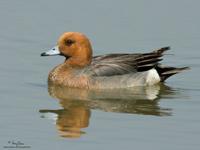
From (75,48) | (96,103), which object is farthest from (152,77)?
(96,103)

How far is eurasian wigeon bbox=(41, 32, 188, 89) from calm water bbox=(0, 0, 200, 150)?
26 cm

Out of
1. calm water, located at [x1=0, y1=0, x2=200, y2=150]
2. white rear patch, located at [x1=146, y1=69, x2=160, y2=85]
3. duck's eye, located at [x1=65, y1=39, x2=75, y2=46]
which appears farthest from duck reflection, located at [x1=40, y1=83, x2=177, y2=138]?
duck's eye, located at [x1=65, y1=39, x2=75, y2=46]

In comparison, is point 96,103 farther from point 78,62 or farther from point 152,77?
point 152,77

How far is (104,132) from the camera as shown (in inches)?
504

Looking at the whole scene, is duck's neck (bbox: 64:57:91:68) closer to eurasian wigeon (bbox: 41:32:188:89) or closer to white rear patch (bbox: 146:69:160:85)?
eurasian wigeon (bbox: 41:32:188:89)

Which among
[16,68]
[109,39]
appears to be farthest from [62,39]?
[109,39]

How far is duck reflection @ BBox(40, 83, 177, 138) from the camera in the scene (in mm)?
13594

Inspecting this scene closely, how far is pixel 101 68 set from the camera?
54.9ft

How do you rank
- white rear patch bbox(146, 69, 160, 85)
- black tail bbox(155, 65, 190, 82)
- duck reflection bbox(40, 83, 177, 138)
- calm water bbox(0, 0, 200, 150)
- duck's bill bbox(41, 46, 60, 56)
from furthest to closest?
white rear patch bbox(146, 69, 160, 85)
black tail bbox(155, 65, 190, 82)
duck's bill bbox(41, 46, 60, 56)
duck reflection bbox(40, 83, 177, 138)
calm water bbox(0, 0, 200, 150)

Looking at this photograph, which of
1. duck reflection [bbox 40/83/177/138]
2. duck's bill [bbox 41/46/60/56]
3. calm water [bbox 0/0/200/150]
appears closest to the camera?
calm water [bbox 0/0/200/150]

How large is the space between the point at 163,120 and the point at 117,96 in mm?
2299

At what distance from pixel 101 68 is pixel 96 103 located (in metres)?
1.72

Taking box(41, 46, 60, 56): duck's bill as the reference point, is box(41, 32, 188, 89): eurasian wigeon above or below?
below

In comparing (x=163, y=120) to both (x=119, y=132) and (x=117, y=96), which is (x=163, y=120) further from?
(x=117, y=96)
